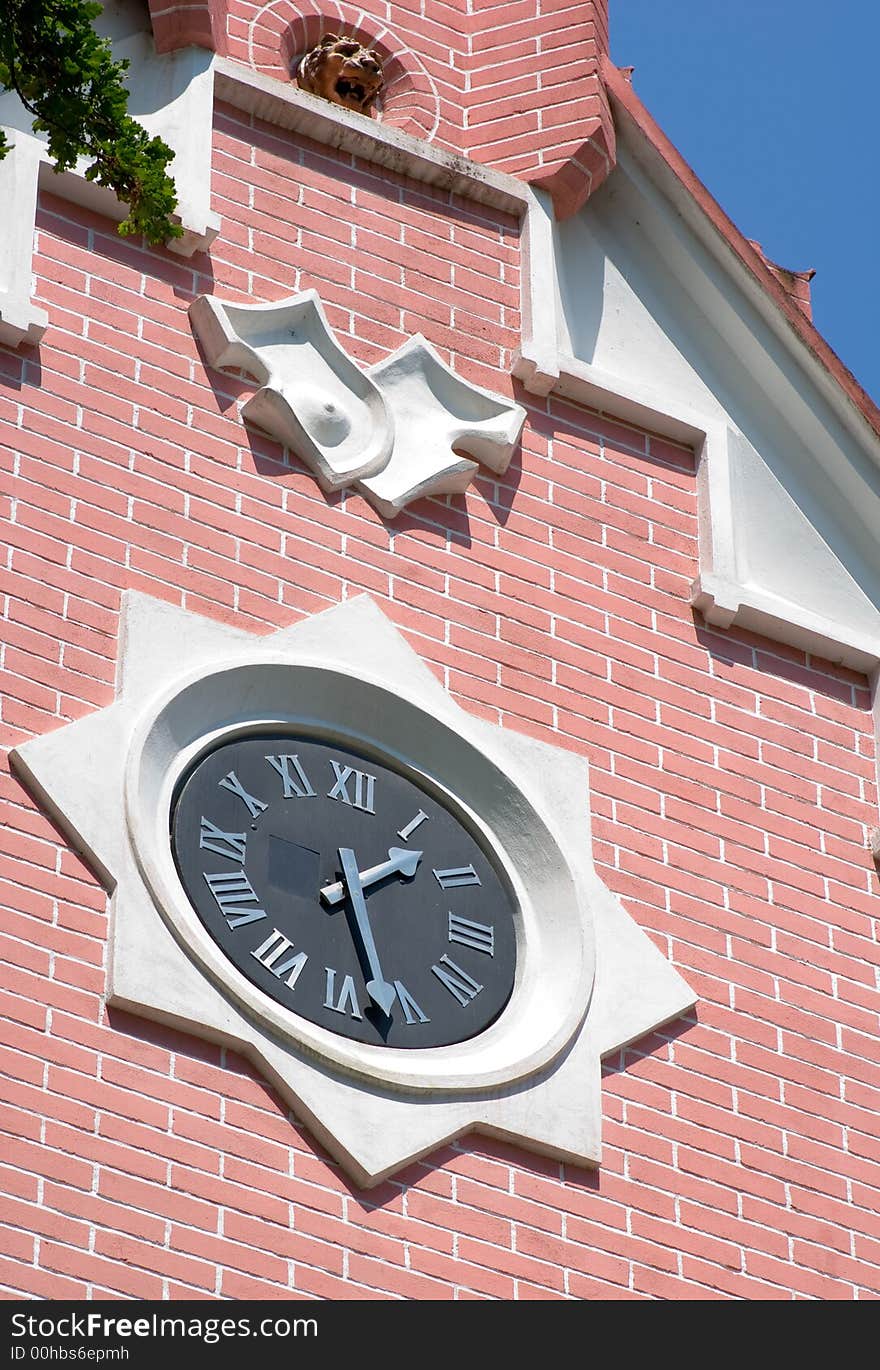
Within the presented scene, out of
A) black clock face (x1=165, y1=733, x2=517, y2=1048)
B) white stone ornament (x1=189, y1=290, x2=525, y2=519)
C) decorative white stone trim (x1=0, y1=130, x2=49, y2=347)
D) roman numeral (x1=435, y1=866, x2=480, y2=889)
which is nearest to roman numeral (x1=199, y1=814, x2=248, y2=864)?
black clock face (x1=165, y1=733, x2=517, y2=1048)

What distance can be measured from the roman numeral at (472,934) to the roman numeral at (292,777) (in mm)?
634

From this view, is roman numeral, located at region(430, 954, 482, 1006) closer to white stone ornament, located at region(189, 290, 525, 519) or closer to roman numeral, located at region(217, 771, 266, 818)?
roman numeral, located at region(217, 771, 266, 818)

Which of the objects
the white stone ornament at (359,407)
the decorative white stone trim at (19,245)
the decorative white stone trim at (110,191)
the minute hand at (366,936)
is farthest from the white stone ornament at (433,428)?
A: the minute hand at (366,936)

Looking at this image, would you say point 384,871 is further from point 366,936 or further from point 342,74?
point 342,74

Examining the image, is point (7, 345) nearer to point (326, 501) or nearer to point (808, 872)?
point (326, 501)

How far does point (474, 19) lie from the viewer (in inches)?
608

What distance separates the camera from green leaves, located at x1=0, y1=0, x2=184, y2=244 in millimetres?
10078

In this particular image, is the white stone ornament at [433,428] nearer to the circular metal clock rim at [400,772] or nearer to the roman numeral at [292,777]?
the circular metal clock rim at [400,772]

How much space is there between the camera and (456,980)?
1281 centimetres

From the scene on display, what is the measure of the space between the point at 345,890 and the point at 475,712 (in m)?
1.01

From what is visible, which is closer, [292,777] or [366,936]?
[366,936]

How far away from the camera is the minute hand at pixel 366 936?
495 inches

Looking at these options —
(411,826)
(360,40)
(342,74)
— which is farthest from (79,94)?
(360,40)
